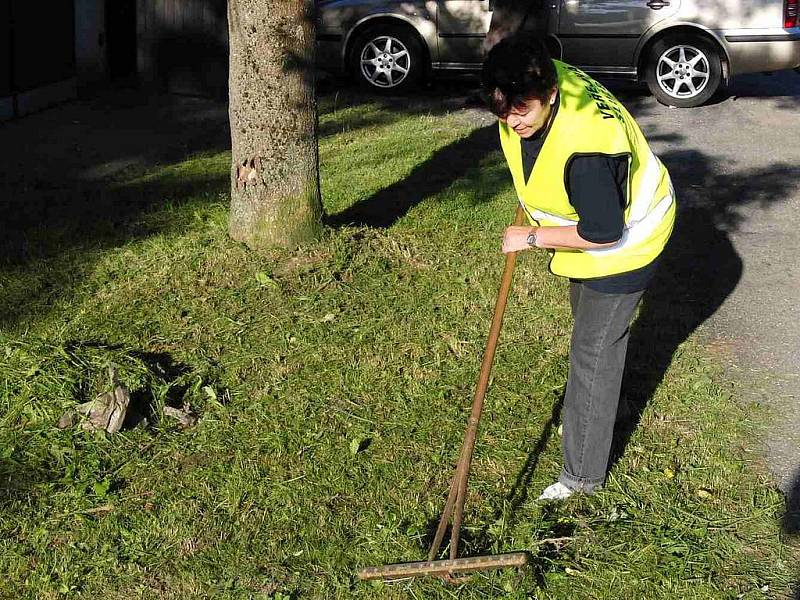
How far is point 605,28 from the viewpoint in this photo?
10.8m

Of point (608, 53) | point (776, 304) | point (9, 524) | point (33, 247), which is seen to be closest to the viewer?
point (9, 524)

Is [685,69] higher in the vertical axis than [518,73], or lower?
lower

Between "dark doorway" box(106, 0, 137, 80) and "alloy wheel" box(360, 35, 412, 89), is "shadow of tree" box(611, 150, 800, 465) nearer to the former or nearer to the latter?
"alloy wheel" box(360, 35, 412, 89)

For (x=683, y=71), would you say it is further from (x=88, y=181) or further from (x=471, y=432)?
(x=471, y=432)

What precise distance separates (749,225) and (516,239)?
14.1 feet

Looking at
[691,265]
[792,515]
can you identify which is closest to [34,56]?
[691,265]

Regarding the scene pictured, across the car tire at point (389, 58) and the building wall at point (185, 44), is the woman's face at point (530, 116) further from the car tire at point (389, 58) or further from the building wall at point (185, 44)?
the building wall at point (185, 44)

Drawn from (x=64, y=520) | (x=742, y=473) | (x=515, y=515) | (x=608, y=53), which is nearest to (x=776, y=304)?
(x=742, y=473)

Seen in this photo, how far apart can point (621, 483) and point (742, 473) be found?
0.55m

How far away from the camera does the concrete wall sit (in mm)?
11078

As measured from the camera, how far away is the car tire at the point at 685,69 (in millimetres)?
10617

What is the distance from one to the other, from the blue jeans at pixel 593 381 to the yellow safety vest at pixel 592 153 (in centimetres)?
16

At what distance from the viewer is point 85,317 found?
18.7ft

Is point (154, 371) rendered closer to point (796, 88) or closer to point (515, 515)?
point (515, 515)
